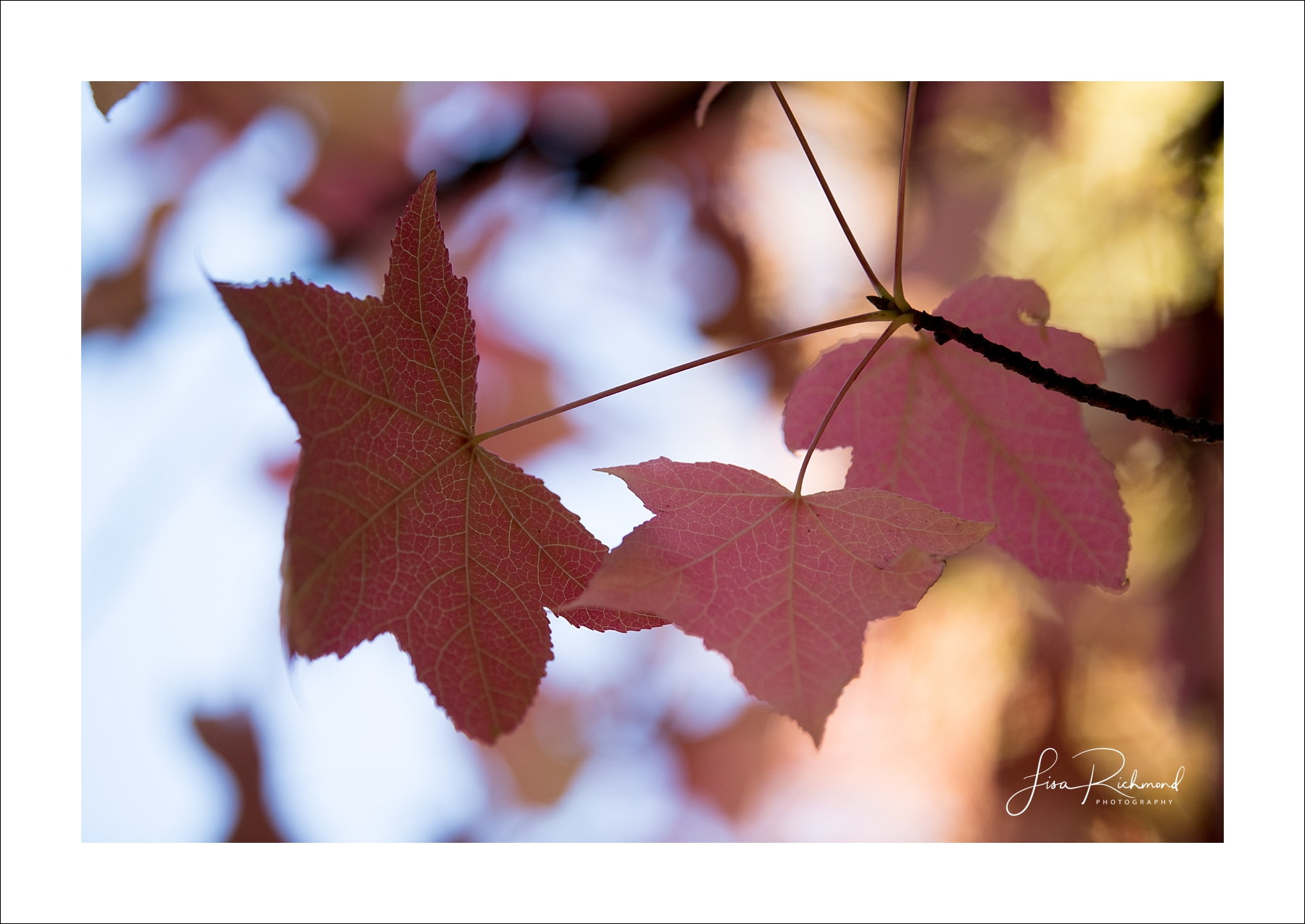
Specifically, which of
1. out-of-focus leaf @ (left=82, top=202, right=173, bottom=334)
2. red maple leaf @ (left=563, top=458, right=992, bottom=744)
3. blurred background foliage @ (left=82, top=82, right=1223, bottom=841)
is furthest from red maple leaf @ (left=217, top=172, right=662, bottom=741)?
out-of-focus leaf @ (left=82, top=202, right=173, bottom=334)

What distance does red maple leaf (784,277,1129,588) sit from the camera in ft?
1.72

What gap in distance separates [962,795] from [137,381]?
56.9 inches

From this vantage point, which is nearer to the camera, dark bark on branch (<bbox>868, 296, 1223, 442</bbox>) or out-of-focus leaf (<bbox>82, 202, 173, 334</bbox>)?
dark bark on branch (<bbox>868, 296, 1223, 442</bbox>)

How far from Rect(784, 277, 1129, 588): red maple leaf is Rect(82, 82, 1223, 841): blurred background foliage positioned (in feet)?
1.95

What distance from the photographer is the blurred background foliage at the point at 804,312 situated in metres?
1.07

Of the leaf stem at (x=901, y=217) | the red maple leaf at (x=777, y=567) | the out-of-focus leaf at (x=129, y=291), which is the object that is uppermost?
the out-of-focus leaf at (x=129, y=291)

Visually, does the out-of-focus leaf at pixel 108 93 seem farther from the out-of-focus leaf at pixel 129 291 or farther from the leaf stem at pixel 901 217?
the leaf stem at pixel 901 217

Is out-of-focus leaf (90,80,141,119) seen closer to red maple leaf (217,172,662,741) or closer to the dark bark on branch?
red maple leaf (217,172,662,741)

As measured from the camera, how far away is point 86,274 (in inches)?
39.6

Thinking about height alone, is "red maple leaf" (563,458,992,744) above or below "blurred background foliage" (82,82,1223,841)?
below

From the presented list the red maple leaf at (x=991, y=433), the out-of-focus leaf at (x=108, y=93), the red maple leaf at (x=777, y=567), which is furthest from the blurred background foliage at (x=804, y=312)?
the red maple leaf at (x=777, y=567)

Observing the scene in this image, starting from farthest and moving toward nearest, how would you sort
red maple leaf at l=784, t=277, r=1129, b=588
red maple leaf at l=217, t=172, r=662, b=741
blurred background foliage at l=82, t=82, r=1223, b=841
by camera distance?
blurred background foliage at l=82, t=82, r=1223, b=841 < red maple leaf at l=784, t=277, r=1129, b=588 < red maple leaf at l=217, t=172, r=662, b=741

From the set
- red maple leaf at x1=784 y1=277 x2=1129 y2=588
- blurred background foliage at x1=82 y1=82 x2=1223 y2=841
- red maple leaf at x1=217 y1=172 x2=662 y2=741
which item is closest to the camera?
red maple leaf at x1=217 y1=172 x2=662 y2=741

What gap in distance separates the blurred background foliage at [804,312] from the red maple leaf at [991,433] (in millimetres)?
593
